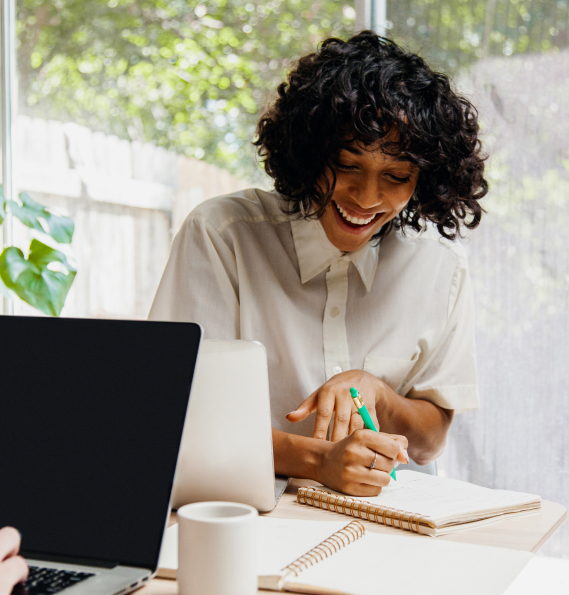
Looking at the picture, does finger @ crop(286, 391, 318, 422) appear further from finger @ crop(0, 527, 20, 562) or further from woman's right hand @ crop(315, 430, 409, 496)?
finger @ crop(0, 527, 20, 562)

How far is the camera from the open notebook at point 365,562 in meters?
0.61

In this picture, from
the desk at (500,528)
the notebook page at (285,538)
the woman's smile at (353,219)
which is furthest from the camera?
the woman's smile at (353,219)

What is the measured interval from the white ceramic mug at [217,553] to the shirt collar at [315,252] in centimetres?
82

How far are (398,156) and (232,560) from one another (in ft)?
2.67

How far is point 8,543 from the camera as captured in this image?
57 centimetres

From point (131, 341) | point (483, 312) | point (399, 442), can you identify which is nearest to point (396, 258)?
point (483, 312)

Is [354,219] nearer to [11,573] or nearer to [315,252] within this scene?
[315,252]

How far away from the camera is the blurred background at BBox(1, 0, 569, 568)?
5.66ft

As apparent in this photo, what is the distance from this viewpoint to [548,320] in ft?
5.65

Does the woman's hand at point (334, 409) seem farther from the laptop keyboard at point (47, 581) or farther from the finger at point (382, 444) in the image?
the laptop keyboard at point (47, 581)

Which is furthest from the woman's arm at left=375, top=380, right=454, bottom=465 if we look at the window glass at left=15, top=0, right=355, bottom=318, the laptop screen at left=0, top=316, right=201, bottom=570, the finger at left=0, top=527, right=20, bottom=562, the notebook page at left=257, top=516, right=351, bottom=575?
the window glass at left=15, top=0, right=355, bottom=318

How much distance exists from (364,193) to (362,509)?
1.94 feet

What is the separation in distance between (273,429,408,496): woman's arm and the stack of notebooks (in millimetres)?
24

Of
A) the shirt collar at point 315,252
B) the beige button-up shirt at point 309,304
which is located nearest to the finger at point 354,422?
the beige button-up shirt at point 309,304
